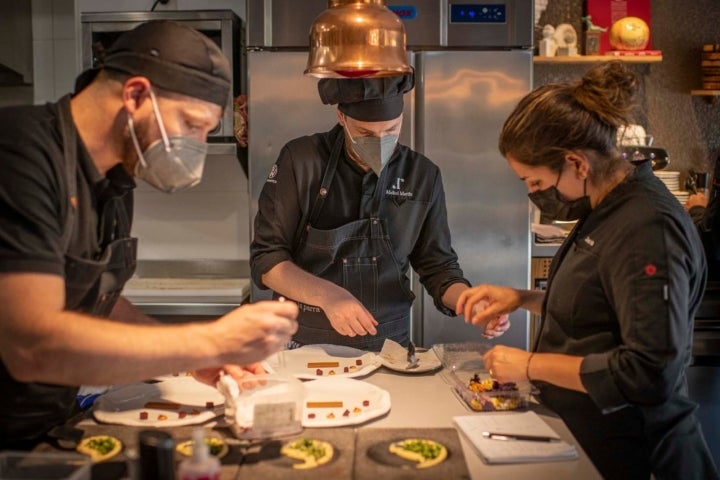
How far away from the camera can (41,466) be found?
1.28 m

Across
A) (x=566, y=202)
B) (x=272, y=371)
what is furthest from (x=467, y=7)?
(x=272, y=371)

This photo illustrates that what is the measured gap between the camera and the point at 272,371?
2100mm

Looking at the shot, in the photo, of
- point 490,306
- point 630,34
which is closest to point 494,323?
point 490,306

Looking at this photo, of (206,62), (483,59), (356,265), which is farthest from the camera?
(483,59)

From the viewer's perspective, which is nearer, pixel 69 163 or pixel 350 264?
pixel 69 163

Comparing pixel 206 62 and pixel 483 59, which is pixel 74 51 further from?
pixel 206 62

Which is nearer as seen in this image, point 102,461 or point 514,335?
point 102,461

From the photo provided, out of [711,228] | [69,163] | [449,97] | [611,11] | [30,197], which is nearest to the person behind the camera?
[30,197]

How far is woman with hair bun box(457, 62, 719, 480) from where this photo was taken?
65.2 inches

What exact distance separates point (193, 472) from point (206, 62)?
2.79 ft

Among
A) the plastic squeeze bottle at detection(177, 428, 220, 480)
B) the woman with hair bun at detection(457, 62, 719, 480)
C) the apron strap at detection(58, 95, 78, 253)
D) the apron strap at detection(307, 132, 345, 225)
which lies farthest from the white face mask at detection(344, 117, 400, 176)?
the plastic squeeze bottle at detection(177, 428, 220, 480)

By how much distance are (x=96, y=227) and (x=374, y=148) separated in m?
1.10

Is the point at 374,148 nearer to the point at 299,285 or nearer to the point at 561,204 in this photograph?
the point at 299,285

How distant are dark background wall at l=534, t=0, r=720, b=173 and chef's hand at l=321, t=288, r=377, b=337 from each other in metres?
2.70
